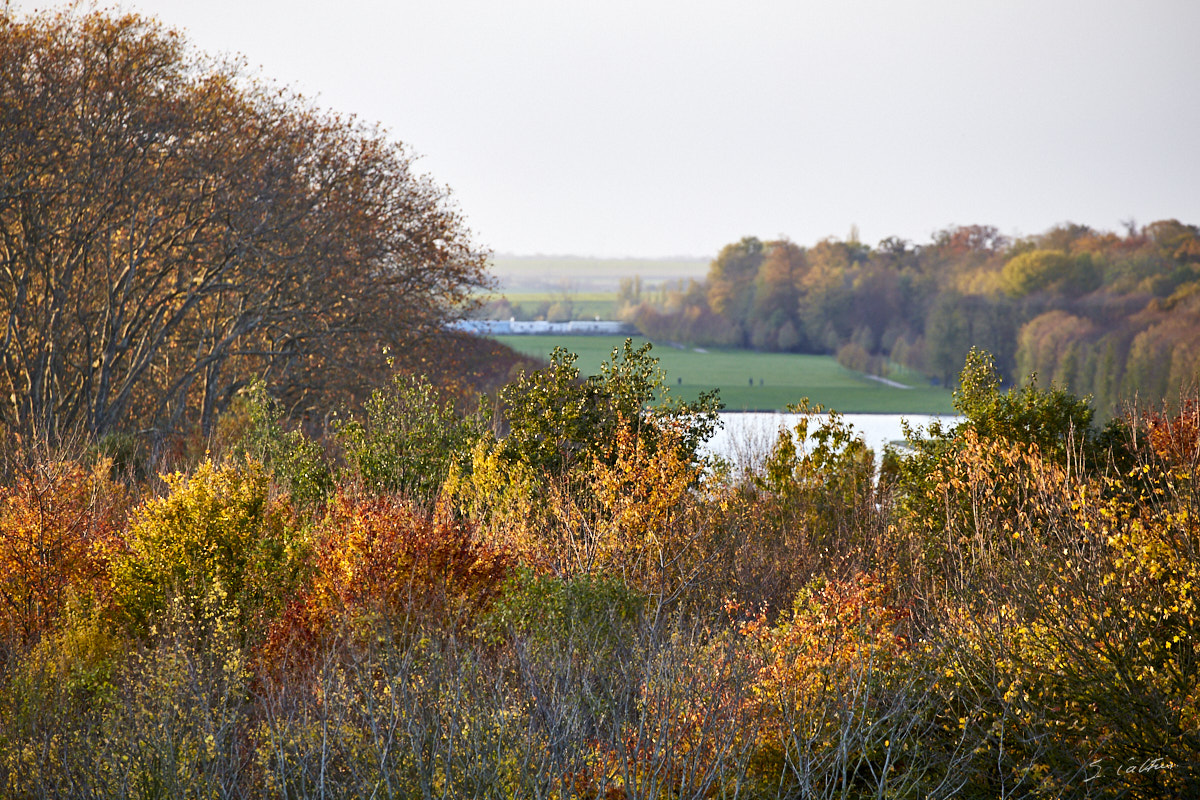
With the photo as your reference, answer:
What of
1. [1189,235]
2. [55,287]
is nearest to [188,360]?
[55,287]

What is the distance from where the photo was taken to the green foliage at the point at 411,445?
10859 millimetres

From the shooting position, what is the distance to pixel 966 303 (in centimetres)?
3925

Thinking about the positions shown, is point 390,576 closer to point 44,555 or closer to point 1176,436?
point 44,555

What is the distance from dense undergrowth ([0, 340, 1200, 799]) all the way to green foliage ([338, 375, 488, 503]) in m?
0.04

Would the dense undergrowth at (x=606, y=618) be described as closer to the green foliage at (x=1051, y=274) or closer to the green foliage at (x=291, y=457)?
the green foliage at (x=291, y=457)


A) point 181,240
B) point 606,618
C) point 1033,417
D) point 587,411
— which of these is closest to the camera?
point 606,618

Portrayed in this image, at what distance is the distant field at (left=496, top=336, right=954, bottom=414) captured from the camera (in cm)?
4175

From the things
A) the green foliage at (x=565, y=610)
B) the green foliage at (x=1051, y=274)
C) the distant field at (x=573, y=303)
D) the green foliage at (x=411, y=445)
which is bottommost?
the green foliage at (x=565, y=610)

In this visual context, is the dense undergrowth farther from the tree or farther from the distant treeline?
the distant treeline

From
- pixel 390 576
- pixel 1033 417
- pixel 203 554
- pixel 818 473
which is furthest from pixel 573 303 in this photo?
pixel 390 576

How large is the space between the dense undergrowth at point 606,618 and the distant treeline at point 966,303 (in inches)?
912

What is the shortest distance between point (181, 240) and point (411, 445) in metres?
7.87

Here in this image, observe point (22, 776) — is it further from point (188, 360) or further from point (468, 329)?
point (468, 329)

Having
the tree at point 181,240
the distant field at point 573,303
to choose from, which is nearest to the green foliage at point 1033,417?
the tree at point 181,240
